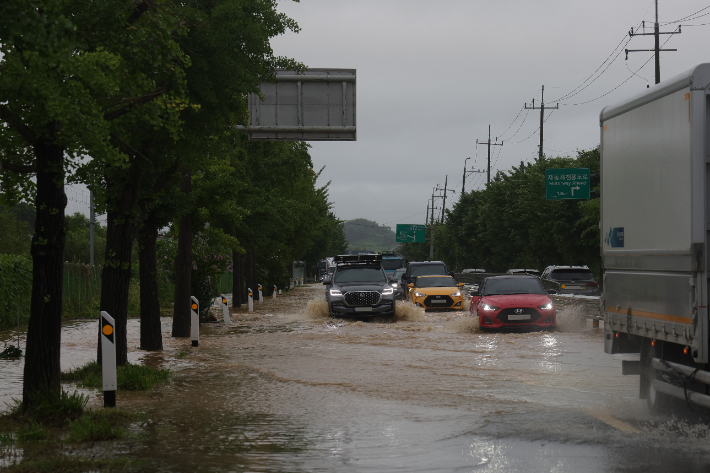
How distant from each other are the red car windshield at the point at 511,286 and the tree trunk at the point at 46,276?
46.3ft

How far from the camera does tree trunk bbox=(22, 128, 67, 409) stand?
877 cm

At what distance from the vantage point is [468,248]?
87.9m

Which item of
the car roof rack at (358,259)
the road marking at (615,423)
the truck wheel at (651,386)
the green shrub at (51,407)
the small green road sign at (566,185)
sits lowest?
the road marking at (615,423)

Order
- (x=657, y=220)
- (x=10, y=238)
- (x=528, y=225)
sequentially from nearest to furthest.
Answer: (x=657, y=220)
(x=528, y=225)
(x=10, y=238)

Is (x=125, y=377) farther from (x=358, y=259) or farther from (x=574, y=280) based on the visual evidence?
(x=574, y=280)

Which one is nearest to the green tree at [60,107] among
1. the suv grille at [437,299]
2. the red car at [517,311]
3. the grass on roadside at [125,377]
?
the grass on roadside at [125,377]

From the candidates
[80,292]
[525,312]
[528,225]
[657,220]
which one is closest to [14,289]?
Answer: [80,292]

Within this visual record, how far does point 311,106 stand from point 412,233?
3275 inches

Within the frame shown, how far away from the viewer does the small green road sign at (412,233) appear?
106 m

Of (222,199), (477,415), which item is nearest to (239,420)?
(477,415)

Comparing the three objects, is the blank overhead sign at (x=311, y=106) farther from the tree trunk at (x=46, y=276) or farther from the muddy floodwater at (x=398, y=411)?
the tree trunk at (x=46, y=276)

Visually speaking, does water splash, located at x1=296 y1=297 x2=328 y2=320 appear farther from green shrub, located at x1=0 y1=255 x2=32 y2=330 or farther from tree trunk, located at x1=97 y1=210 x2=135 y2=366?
tree trunk, located at x1=97 y1=210 x2=135 y2=366

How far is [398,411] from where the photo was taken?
32.0ft

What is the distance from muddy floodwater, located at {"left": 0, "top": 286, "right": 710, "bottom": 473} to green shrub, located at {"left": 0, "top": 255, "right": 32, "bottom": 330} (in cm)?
480
